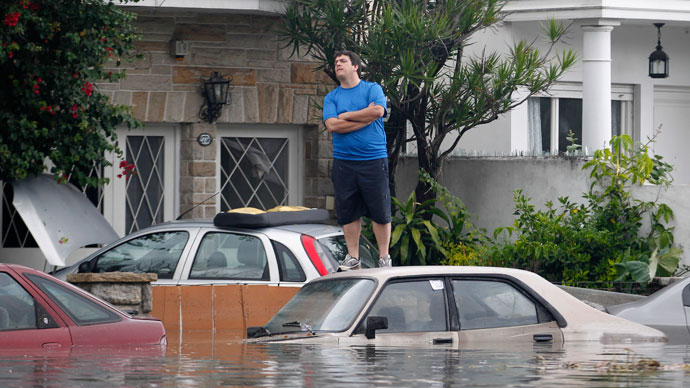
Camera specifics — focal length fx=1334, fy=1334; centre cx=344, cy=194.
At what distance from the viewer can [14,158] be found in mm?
13039

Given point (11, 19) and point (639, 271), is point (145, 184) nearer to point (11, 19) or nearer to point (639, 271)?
point (11, 19)

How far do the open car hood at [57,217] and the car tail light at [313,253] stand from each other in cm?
279

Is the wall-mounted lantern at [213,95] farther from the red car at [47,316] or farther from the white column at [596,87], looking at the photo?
the red car at [47,316]

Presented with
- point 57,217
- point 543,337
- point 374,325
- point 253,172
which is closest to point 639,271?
point 253,172

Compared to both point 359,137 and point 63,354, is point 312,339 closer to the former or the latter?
point 63,354

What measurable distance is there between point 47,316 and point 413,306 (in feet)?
7.63

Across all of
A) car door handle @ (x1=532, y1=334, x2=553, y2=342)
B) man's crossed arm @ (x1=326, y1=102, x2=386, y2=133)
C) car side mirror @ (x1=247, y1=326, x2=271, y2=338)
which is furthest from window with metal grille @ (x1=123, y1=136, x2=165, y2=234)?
car door handle @ (x1=532, y1=334, x2=553, y2=342)

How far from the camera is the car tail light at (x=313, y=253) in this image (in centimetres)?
1152

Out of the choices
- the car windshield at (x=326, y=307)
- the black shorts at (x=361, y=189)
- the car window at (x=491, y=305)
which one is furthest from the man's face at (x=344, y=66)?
the car window at (x=491, y=305)

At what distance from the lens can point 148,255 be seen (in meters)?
12.1

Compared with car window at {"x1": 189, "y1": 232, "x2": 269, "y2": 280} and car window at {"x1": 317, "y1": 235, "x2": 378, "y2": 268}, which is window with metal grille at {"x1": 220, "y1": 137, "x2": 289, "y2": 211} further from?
car window at {"x1": 317, "y1": 235, "x2": 378, "y2": 268}

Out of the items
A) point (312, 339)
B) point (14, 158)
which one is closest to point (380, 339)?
point (312, 339)

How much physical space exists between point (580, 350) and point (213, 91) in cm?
881

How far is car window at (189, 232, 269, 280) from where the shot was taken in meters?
11.7
